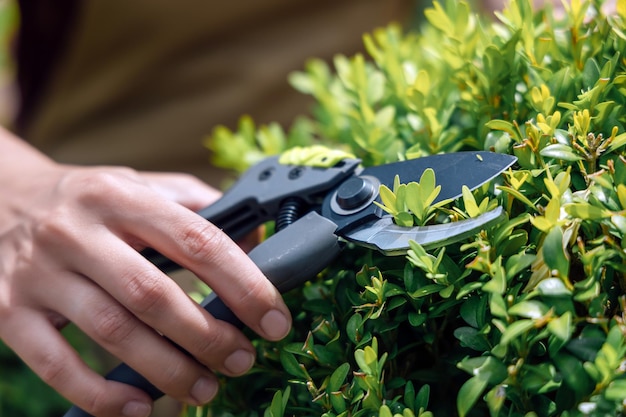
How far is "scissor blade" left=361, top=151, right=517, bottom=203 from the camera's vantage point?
2.36 ft

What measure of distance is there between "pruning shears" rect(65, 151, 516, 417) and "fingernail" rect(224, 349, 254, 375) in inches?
1.6

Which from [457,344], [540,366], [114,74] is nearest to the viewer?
[540,366]

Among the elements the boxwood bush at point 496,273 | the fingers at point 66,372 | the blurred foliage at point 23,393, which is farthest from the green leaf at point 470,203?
the blurred foliage at point 23,393

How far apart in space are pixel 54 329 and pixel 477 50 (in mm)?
708

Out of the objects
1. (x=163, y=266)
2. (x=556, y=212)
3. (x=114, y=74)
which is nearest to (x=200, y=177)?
(x=114, y=74)

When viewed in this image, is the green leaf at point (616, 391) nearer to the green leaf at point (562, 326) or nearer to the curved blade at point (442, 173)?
the green leaf at point (562, 326)

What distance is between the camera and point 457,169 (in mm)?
749

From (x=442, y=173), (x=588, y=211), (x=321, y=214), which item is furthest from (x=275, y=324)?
(x=588, y=211)

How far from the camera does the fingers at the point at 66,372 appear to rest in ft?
2.64

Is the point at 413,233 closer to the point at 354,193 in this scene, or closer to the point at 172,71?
the point at 354,193

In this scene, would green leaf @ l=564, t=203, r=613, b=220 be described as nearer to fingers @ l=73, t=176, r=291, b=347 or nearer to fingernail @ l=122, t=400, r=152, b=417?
fingers @ l=73, t=176, r=291, b=347

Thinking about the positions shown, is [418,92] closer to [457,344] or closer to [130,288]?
[457,344]

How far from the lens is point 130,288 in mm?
775

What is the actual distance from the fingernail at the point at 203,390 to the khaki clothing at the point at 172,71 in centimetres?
115
